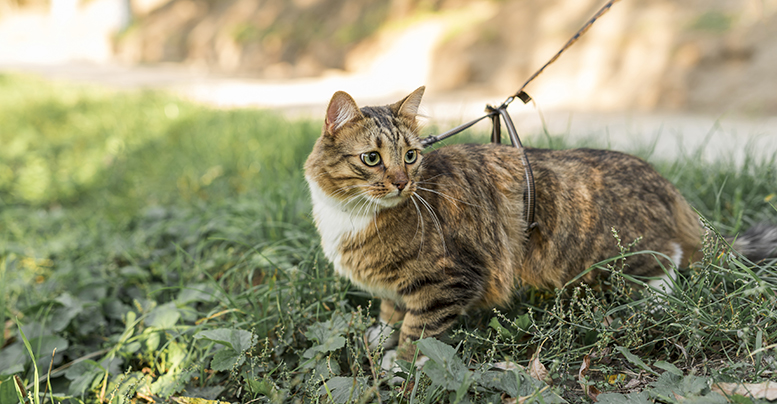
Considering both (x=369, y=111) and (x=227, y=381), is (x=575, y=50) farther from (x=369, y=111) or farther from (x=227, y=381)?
(x=227, y=381)

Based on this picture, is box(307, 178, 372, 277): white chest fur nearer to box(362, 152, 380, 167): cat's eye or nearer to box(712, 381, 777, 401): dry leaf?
box(362, 152, 380, 167): cat's eye

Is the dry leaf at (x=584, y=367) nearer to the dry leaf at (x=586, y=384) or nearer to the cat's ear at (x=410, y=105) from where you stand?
the dry leaf at (x=586, y=384)

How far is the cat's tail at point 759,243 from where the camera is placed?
77.9 inches

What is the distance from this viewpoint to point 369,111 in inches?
76.5

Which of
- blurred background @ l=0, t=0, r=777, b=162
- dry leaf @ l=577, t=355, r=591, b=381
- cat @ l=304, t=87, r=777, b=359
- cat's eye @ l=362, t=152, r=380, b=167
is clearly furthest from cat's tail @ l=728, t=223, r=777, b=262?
cat's eye @ l=362, t=152, r=380, b=167

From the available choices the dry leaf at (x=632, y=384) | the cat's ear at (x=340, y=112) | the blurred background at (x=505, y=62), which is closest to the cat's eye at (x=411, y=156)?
the cat's ear at (x=340, y=112)

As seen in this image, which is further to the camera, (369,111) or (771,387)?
(369,111)

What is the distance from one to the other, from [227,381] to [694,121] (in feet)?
21.1

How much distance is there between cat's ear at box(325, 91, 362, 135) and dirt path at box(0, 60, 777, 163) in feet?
1.55

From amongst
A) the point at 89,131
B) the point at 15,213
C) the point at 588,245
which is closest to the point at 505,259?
the point at 588,245

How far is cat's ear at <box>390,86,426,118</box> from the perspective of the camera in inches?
76.5

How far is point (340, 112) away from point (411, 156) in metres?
0.34

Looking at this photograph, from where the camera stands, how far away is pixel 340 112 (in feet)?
6.05

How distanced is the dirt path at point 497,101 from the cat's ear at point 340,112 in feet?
1.55
